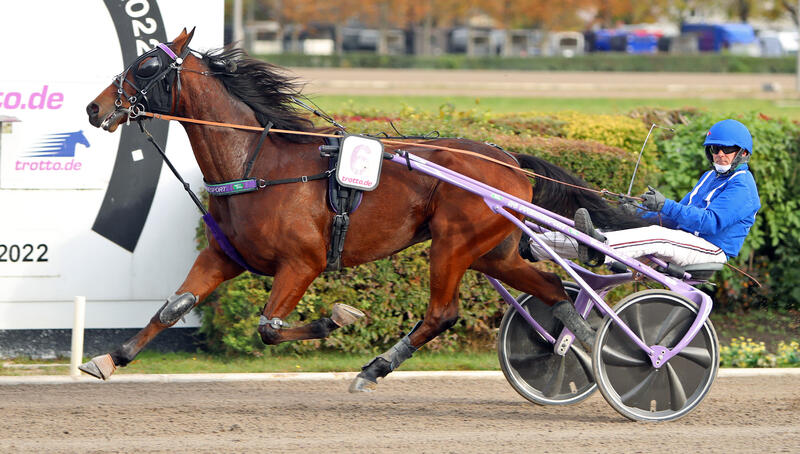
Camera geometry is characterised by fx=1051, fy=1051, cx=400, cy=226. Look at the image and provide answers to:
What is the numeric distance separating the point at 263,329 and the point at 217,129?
3.46 feet

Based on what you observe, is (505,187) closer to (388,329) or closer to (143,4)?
(388,329)

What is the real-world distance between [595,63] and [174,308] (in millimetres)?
33691

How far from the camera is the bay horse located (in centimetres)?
530

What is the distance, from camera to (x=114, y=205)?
7.51 m

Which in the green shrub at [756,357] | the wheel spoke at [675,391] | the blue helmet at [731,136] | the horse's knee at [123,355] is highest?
the blue helmet at [731,136]

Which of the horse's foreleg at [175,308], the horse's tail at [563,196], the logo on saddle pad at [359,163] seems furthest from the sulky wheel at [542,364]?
the horse's foreleg at [175,308]

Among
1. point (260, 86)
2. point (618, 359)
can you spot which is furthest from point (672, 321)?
point (260, 86)

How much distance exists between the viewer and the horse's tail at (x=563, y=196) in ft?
19.7

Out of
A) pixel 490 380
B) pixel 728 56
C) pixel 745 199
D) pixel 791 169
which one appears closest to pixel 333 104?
pixel 791 169

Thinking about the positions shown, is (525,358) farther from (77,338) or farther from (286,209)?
(77,338)

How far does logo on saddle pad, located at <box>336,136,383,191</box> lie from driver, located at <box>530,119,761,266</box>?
109cm

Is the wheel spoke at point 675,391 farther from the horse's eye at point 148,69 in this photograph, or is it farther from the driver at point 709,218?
the horse's eye at point 148,69

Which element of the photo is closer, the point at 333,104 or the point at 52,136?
the point at 52,136

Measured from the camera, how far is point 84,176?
7457 millimetres
